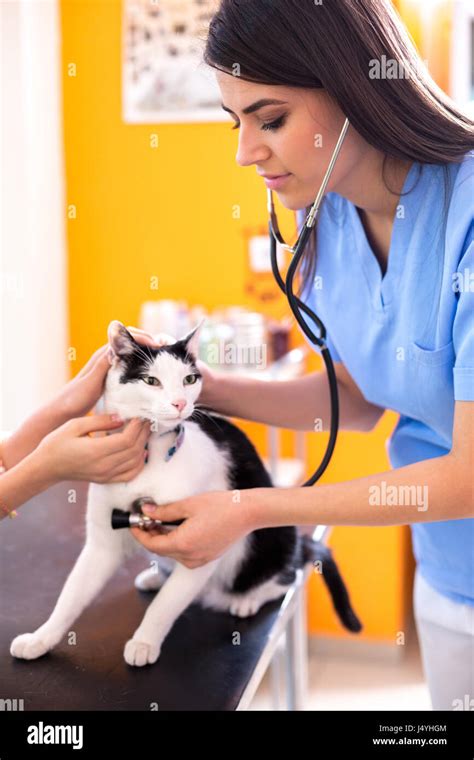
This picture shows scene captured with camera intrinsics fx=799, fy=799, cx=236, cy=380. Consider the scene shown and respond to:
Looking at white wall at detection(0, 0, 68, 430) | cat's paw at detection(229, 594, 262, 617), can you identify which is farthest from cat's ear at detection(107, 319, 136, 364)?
white wall at detection(0, 0, 68, 430)

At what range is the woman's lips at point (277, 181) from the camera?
921 millimetres

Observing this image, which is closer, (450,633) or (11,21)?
(450,633)

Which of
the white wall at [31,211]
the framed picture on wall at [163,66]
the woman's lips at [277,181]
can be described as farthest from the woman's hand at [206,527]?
the framed picture on wall at [163,66]

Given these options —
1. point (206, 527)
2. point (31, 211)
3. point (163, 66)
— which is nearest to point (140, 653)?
point (206, 527)

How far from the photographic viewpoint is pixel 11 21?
7.86 ft

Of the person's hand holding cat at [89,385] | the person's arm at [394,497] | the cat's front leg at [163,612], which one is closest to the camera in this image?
the person's arm at [394,497]

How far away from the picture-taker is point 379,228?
1.07 meters

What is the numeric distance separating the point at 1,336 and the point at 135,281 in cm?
53

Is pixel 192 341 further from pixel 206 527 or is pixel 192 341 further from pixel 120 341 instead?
pixel 206 527

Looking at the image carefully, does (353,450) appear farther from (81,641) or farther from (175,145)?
(81,641)

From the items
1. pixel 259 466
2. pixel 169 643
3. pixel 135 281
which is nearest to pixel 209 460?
pixel 259 466

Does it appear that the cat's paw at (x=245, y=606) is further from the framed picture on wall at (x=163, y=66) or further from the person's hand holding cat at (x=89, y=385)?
the framed picture on wall at (x=163, y=66)

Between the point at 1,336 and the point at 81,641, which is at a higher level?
the point at 1,336

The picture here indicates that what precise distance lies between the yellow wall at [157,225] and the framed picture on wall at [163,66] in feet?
0.12
